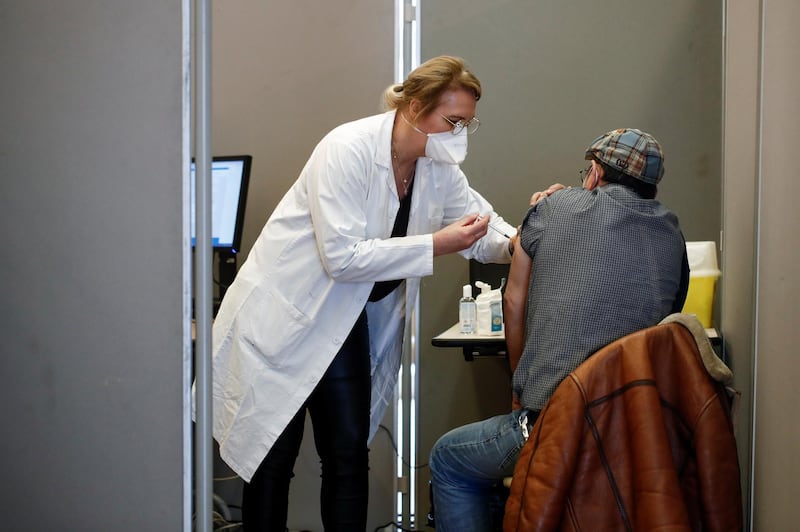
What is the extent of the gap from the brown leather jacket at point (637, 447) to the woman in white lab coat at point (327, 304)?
0.48m

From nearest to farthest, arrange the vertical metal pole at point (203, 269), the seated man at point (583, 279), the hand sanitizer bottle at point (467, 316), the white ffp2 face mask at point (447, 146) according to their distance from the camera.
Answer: the vertical metal pole at point (203, 269), the seated man at point (583, 279), the white ffp2 face mask at point (447, 146), the hand sanitizer bottle at point (467, 316)

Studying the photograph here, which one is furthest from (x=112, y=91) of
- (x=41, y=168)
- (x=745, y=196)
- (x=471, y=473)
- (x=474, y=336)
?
(x=745, y=196)

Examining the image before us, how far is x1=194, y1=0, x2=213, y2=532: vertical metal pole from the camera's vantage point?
1.28 meters

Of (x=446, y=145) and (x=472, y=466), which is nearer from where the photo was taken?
(x=472, y=466)

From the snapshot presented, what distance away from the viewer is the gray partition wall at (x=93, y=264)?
1277mm

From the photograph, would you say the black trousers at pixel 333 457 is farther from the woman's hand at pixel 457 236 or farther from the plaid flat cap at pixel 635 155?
the plaid flat cap at pixel 635 155

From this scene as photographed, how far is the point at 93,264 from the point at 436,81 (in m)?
0.86

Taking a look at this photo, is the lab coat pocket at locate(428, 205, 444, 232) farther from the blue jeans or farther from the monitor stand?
the monitor stand

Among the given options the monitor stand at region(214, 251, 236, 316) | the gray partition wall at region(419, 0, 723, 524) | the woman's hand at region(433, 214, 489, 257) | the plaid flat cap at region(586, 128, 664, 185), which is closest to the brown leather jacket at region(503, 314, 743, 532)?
the plaid flat cap at region(586, 128, 664, 185)

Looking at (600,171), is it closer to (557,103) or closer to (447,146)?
(447,146)

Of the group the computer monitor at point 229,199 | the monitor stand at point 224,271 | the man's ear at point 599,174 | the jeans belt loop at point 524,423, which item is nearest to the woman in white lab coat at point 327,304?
the man's ear at point 599,174

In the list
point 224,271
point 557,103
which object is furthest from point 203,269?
point 557,103

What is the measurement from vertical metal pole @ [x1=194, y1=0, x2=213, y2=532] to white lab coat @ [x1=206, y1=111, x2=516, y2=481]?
17.3 inches

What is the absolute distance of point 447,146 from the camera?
1.86m
